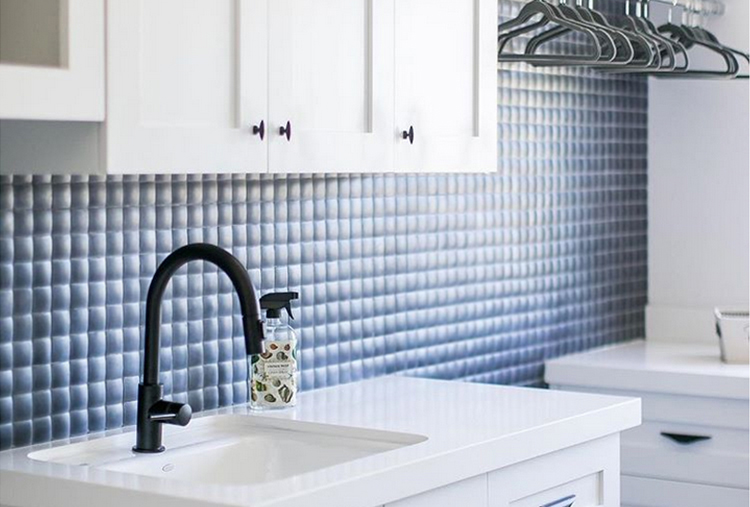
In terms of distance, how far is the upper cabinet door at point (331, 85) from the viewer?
7.59 feet

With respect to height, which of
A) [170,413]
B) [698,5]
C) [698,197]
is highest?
[698,5]

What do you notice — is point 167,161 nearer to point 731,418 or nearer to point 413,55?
point 413,55

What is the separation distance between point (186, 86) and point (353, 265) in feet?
3.32

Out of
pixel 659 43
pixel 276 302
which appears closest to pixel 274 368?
pixel 276 302

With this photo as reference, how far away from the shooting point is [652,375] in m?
3.47

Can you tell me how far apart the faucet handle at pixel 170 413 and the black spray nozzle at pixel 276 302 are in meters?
0.40

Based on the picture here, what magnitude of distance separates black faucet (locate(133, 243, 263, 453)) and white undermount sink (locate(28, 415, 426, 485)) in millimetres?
50

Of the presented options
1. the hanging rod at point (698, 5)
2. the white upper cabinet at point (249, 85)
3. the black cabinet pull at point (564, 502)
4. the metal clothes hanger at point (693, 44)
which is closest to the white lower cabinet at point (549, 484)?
the black cabinet pull at point (564, 502)

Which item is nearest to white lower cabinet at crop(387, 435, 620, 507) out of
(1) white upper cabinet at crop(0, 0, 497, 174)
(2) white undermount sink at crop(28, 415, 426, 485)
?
(2) white undermount sink at crop(28, 415, 426, 485)

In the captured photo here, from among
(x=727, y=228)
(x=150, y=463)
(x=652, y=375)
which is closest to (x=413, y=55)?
(x=150, y=463)

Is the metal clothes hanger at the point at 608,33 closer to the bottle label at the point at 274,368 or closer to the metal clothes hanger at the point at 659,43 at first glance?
the metal clothes hanger at the point at 659,43

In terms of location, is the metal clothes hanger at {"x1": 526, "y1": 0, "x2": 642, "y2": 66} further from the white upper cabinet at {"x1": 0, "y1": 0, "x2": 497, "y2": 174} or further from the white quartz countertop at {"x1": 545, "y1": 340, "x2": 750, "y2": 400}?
the white quartz countertop at {"x1": 545, "y1": 340, "x2": 750, "y2": 400}

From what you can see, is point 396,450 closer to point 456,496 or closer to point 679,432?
point 456,496

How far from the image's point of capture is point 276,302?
265 cm
